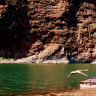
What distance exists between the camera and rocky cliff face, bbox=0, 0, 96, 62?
11962 cm

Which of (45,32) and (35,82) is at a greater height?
(35,82)

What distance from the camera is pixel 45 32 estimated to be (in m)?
124

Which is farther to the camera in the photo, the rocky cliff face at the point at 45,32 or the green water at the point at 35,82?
the rocky cliff face at the point at 45,32

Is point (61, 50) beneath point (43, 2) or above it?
beneath

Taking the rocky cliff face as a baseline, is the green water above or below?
above

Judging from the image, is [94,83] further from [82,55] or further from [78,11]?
[78,11]

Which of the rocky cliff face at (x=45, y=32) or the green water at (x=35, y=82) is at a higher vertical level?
the green water at (x=35, y=82)

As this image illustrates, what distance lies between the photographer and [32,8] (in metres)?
124

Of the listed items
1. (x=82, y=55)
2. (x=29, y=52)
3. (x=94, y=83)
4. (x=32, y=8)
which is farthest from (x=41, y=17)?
(x=94, y=83)

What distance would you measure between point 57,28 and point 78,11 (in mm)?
18929

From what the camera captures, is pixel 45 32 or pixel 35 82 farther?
pixel 45 32

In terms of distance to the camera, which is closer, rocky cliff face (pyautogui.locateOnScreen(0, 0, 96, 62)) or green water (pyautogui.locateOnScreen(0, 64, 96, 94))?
green water (pyautogui.locateOnScreen(0, 64, 96, 94))

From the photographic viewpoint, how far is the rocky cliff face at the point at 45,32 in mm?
119625

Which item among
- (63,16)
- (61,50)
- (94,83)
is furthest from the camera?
(63,16)
